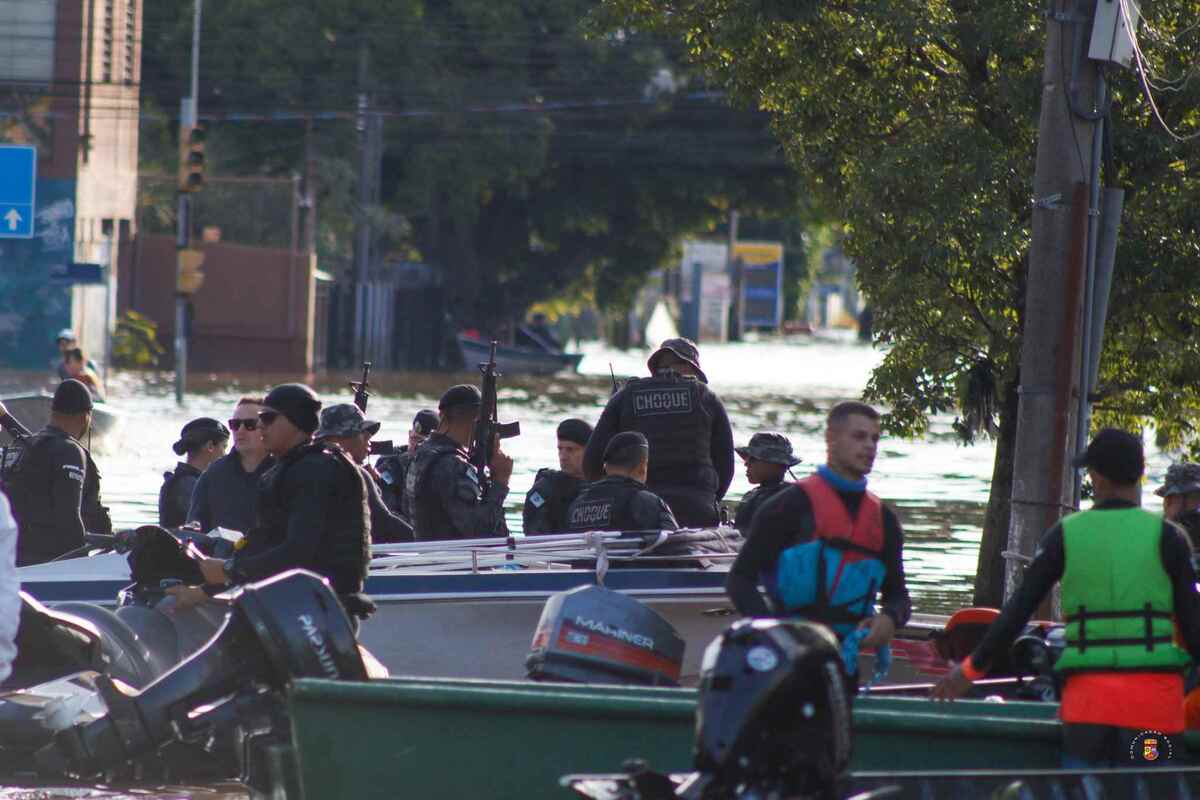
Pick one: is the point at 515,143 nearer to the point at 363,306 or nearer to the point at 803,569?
the point at 363,306

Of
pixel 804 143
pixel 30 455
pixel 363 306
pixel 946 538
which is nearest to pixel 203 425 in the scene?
pixel 30 455

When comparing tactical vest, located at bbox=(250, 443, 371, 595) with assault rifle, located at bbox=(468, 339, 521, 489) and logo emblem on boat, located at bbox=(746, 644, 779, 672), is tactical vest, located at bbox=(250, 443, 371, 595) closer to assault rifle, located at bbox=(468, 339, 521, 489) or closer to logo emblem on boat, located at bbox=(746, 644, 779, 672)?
logo emblem on boat, located at bbox=(746, 644, 779, 672)

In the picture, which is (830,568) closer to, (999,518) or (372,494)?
(372,494)

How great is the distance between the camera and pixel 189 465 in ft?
38.0

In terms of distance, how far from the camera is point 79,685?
8.88 metres

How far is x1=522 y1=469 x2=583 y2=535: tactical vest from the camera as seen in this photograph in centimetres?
1149

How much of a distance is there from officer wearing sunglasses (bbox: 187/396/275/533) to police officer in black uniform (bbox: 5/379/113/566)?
644mm

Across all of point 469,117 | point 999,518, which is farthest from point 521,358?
point 999,518

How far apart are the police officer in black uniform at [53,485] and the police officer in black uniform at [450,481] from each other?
5.63 feet

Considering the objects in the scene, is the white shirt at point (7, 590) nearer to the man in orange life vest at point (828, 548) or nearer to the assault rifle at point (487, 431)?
the man in orange life vest at point (828, 548)

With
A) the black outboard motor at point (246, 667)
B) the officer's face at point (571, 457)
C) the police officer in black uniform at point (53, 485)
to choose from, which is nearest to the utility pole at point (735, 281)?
the officer's face at point (571, 457)

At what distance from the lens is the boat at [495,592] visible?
32.4 feet

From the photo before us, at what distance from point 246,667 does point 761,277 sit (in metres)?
97.4

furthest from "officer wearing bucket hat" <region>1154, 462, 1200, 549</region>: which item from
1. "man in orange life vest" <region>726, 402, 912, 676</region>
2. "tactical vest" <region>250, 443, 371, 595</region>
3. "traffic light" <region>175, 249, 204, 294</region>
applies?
"traffic light" <region>175, 249, 204, 294</region>
